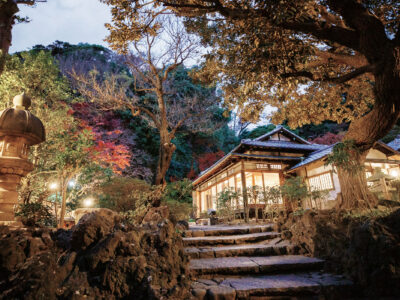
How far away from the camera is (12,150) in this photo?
4.42 meters

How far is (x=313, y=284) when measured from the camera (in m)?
3.22

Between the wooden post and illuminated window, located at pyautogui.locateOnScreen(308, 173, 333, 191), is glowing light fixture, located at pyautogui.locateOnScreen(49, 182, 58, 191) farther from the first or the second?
illuminated window, located at pyautogui.locateOnScreen(308, 173, 333, 191)

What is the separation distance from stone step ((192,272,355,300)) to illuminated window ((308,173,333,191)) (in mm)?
10234

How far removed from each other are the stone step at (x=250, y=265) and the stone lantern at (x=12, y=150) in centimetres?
391

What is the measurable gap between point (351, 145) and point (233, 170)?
397 inches

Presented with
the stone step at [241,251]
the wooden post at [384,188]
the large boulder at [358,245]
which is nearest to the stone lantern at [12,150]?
the stone step at [241,251]

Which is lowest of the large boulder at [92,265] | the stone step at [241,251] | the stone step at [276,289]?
the stone step at [276,289]

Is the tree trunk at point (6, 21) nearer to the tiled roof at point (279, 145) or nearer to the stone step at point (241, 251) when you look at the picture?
the stone step at point (241, 251)

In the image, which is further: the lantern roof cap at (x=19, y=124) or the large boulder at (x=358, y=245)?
the lantern roof cap at (x=19, y=124)

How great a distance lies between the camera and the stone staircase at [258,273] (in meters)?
3.09

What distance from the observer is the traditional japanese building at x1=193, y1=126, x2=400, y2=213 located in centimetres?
1304

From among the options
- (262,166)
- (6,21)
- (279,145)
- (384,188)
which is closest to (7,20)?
(6,21)

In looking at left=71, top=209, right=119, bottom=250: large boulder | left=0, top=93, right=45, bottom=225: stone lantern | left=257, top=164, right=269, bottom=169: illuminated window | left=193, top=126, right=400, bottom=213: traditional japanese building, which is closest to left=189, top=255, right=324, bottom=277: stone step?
left=71, top=209, right=119, bottom=250: large boulder

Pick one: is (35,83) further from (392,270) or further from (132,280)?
(392,270)
